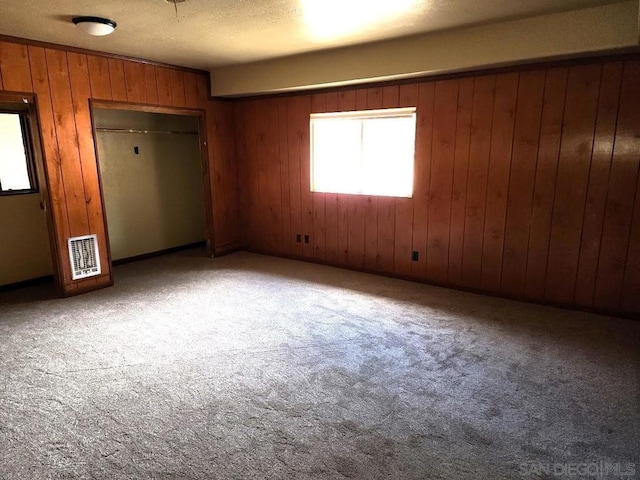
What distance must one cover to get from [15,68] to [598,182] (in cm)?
511

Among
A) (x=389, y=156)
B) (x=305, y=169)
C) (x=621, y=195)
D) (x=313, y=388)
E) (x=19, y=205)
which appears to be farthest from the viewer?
(x=305, y=169)

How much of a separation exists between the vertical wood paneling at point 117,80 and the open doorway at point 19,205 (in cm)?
87

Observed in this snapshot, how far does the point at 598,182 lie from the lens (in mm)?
3326

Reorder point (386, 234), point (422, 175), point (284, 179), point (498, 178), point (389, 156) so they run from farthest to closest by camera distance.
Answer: point (284, 179) → point (386, 234) → point (389, 156) → point (422, 175) → point (498, 178)

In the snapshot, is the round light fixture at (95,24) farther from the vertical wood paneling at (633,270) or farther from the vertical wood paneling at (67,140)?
the vertical wood paneling at (633,270)

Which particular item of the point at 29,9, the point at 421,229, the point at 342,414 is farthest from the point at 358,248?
the point at 29,9

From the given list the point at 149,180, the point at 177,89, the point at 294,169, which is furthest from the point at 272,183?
the point at 149,180

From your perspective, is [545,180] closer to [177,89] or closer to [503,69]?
[503,69]

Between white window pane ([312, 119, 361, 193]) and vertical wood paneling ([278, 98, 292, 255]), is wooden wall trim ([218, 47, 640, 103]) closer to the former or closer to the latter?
vertical wood paneling ([278, 98, 292, 255])

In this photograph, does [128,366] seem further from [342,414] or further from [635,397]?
[635,397]

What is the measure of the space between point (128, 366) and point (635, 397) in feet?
10.4

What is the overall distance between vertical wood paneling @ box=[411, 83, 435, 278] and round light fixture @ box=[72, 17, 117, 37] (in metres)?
2.82

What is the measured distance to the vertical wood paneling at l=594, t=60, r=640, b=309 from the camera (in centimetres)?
311

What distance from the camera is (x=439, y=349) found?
115 inches
